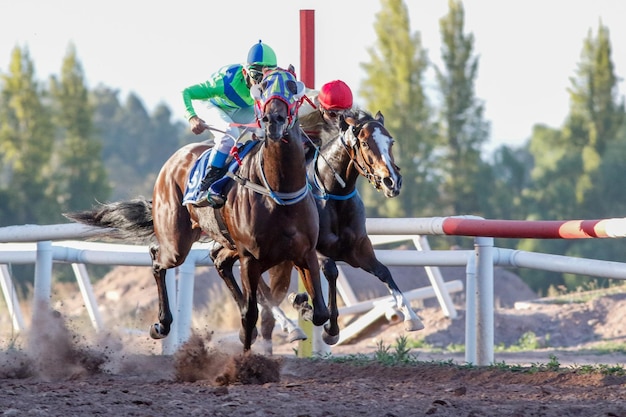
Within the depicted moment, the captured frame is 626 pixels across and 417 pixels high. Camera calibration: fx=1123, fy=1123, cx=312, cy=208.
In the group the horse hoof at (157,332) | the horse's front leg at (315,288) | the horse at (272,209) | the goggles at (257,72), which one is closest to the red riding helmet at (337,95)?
the goggles at (257,72)

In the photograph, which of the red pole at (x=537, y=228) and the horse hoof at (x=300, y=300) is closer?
the red pole at (x=537, y=228)

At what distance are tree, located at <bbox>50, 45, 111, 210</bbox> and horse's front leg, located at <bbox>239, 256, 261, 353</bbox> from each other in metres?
25.0

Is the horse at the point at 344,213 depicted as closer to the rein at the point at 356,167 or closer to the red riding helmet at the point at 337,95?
the rein at the point at 356,167

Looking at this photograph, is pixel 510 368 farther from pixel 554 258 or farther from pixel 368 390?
pixel 368 390

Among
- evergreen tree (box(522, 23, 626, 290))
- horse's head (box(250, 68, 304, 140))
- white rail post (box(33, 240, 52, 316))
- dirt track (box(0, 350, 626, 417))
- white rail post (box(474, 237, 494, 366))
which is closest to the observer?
dirt track (box(0, 350, 626, 417))

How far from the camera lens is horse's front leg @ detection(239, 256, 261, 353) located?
6.35 m

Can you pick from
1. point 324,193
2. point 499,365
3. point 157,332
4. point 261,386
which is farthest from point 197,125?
point 499,365

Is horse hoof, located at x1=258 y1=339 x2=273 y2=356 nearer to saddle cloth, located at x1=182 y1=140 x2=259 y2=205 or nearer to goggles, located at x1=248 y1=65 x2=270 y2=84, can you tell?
saddle cloth, located at x1=182 y1=140 x2=259 y2=205

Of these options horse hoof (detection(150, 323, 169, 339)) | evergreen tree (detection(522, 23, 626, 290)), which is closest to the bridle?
horse hoof (detection(150, 323, 169, 339))

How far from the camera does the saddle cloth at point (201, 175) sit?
665cm

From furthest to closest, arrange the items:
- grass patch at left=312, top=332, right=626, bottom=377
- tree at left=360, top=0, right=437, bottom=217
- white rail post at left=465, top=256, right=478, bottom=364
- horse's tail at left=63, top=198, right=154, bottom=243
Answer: tree at left=360, top=0, right=437, bottom=217
horse's tail at left=63, top=198, right=154, bottom=243
white rail post at left=465, top=256, right=478, bottom=364
grass patch at left=312, top=332, right=626, bottom=377

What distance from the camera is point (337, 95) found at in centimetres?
729

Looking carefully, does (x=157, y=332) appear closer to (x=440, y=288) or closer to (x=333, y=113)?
(x=333, y=113)

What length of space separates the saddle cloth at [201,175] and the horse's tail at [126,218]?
3.30 ft
